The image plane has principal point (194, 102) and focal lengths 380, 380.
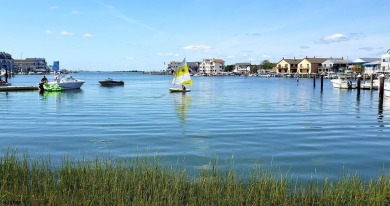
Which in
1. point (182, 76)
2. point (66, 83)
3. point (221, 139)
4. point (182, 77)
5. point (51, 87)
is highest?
point (182, 76)

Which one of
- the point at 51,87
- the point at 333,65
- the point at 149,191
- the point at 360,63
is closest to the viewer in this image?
the point at 149,191

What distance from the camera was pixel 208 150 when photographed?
16781 mm

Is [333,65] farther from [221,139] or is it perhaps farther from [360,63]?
[221,139]

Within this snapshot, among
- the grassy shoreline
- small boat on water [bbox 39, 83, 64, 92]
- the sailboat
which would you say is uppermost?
the sailboat

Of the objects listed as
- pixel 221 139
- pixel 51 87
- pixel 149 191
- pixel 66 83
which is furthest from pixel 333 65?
pixel 149 191

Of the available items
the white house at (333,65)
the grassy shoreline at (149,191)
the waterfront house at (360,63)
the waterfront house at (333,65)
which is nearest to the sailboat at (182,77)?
the grassy shoreline at (149,191)

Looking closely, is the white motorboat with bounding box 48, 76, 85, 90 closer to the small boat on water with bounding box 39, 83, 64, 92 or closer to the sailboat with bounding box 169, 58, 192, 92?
the small boat on water with bounding box 39, 83, 64, 92

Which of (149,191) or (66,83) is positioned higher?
(66,83)

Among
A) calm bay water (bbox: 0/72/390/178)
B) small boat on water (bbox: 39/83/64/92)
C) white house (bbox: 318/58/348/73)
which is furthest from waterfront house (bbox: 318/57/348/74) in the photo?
calm bay water (bbox: 0/72/390/178)

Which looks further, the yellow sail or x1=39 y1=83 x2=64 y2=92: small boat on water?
x1=39 y1=83 x2=64 y2=92: small boat on water

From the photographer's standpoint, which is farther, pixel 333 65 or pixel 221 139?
pixel 333 65

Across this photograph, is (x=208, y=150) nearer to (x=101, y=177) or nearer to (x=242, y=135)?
(x=242, y=135)

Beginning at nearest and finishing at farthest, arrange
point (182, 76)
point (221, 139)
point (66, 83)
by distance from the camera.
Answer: point (221, 139), point (182, 76), point (66, 83)

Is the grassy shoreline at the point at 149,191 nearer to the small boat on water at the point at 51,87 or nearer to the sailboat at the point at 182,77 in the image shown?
the sailboat at the point at 182,77
